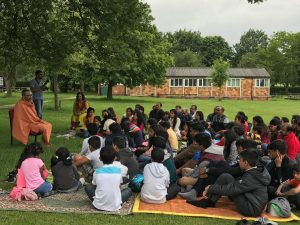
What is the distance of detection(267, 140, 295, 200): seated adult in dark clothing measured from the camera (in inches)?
289

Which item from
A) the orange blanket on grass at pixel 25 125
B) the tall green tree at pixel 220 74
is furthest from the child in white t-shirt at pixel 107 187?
the tall green tree at pixel 220 74

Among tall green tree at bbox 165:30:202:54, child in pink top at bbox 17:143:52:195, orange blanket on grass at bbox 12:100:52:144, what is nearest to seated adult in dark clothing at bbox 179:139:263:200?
child in pink top at bbox 17:143:52:195

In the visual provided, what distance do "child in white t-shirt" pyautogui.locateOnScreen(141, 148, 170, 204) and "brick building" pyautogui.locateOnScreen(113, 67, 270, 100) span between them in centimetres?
5580

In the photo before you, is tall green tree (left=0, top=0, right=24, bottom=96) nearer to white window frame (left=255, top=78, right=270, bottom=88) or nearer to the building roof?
the building roof

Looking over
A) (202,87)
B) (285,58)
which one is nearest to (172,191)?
(202,87)

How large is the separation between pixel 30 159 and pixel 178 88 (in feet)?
188

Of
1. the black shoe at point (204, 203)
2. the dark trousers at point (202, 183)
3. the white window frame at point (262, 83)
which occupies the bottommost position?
the black shoe at point (204, 203)

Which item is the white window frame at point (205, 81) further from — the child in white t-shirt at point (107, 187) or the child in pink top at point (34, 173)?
the child in white t-shirt at point (107, 187)

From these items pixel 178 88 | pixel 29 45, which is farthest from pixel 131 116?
pixel 178 88

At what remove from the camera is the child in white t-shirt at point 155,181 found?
7312 mm

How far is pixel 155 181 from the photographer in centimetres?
732

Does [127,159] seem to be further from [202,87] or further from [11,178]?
[202,87]

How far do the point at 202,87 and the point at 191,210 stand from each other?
191 ft

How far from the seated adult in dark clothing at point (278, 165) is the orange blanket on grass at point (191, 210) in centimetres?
71
